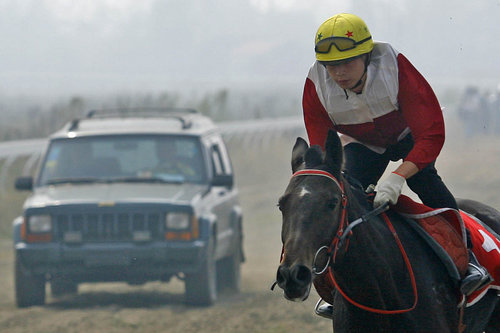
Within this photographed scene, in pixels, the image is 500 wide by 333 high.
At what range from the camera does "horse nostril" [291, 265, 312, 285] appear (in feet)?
13.4

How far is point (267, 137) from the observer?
30.3 m

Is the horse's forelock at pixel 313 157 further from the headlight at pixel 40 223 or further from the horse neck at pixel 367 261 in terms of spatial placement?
the headlight at pixel 40 223

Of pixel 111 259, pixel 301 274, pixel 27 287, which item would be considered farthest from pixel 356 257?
pixel 27 287

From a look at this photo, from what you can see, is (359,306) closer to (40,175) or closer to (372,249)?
(372,249)

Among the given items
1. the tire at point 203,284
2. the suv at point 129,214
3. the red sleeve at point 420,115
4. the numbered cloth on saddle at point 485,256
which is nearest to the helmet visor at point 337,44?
the red sleeve at point 420,115

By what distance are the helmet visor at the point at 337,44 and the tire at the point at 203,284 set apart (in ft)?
19.4

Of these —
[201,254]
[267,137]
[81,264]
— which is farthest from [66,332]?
[267,137]

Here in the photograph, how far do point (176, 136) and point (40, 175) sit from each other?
1.62 m

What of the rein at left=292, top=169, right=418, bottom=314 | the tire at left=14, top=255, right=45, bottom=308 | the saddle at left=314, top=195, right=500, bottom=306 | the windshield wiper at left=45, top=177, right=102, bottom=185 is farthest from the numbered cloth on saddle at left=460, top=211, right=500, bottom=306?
the windshield wiper at left=45, top=177, right=102, bottom=185

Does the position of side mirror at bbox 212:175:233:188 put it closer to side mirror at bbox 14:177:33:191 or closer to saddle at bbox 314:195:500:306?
side mirror at bbox 14:177:33:191

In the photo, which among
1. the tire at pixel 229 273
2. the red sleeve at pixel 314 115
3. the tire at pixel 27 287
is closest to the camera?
the red sleeve at pixel 314 115

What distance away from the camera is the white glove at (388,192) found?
4773 millimetres

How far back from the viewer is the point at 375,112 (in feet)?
17.3

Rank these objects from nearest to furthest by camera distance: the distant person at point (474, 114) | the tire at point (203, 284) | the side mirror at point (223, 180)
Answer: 1. the tire at point (203, 284)
2. the side mirror at point (223, 180)
3. the distant person at point (474, 114)
